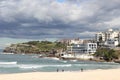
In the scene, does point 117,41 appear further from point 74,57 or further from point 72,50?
point 74,57

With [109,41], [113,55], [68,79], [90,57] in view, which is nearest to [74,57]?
[90,57]

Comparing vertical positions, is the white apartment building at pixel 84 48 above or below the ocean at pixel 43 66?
above

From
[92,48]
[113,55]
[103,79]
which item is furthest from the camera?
[92,48]

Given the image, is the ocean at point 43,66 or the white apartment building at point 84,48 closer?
the ocean at point 43,66

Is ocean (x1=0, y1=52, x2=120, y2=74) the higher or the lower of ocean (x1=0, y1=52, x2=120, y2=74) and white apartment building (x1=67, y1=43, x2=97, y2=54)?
the lower

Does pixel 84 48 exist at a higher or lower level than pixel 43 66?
higher

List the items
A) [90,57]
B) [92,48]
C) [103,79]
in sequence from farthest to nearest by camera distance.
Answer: [92,48]
[90,57]
[103,79]

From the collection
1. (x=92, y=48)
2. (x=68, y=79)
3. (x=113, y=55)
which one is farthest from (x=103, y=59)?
(x=68, y=79)

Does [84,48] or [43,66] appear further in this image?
[84,48]

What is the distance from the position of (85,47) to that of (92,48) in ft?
19.5

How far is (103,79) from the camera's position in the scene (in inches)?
1097

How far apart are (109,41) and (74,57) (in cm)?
3635

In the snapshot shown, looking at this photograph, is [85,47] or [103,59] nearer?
[103,59]

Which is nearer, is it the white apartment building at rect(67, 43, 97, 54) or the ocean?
the ocean
